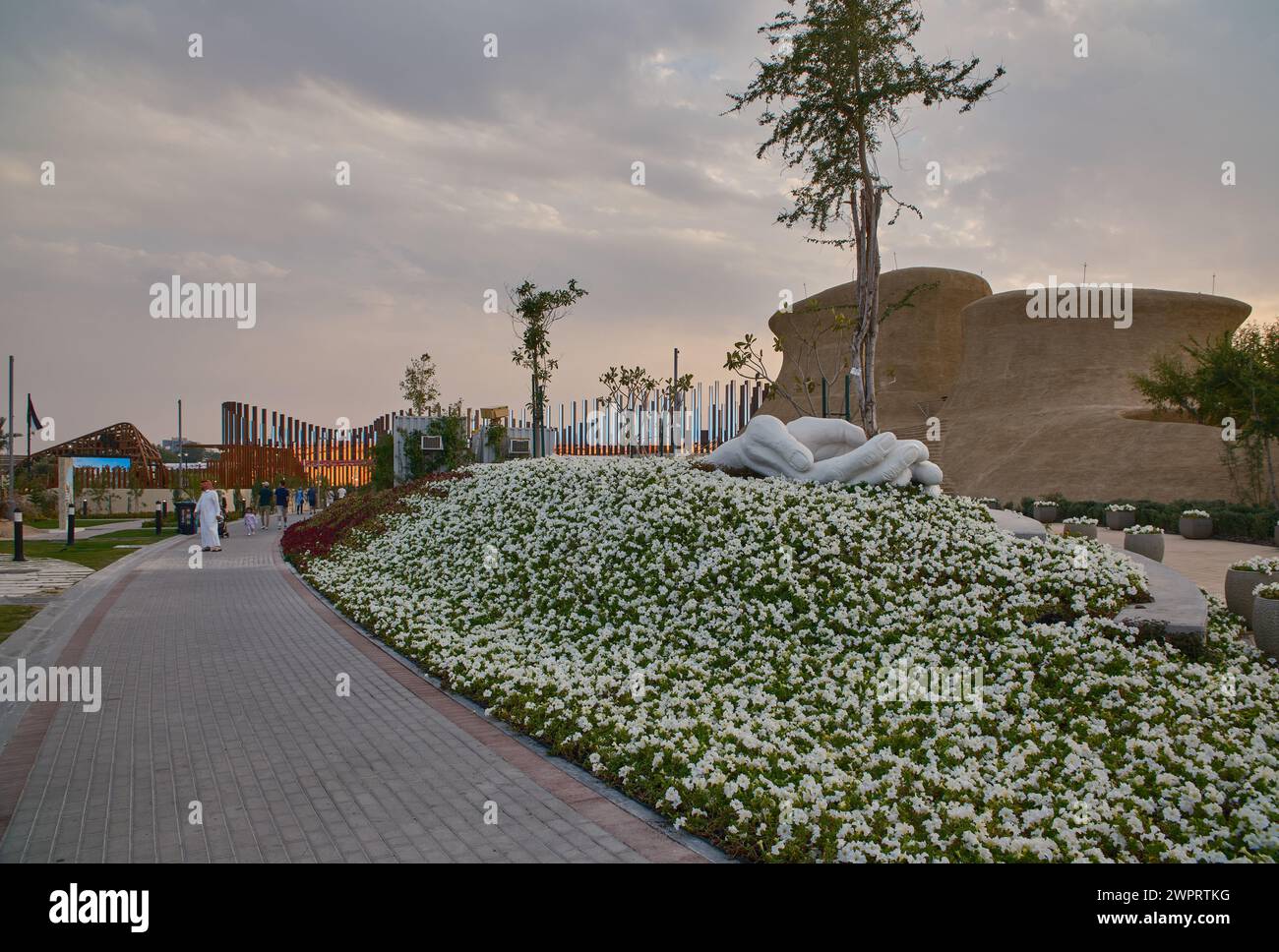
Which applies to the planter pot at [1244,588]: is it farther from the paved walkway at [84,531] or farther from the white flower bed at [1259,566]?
the paved walkway at [84,531]

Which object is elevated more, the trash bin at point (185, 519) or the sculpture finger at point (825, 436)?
the sculpture finger at point (825, 436)

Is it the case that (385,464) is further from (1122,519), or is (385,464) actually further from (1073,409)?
(1073,409)

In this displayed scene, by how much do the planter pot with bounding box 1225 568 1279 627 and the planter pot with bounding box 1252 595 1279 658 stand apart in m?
1.52

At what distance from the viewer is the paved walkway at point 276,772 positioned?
397 cm

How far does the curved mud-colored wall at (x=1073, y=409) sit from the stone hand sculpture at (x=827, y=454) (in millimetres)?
26317

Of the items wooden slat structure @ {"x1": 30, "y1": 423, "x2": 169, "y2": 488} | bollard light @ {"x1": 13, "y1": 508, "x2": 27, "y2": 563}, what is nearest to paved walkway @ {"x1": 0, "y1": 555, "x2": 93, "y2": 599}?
bollard light @ {"x1": 13, "y1": 508, "x2": 27, "y2": 563}

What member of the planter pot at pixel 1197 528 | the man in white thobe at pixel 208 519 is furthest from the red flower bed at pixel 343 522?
the planter pot at pixel 1197 528

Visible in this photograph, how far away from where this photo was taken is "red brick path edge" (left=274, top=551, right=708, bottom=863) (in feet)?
13.3

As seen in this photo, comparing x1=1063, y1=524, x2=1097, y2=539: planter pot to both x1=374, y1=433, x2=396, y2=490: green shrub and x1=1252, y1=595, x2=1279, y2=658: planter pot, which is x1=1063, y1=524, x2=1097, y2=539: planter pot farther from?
x1=374, y1=433, x2=396, y2=490: green shrub

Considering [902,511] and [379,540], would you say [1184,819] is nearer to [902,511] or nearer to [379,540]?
[902,511]

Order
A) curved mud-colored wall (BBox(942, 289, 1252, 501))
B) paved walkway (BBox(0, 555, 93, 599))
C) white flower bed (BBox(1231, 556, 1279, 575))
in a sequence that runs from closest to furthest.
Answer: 1. white flower bed (BBox(1231, 556, 1279, 575))
2. paved walkway (BBox(0, 555, 93, 599))
3. curved mud-colored wall (BBox(942, 289, 1252, 501))
